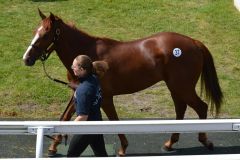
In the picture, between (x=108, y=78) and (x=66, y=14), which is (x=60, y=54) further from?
(x=66, y=14)

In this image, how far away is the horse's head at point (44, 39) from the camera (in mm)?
7176

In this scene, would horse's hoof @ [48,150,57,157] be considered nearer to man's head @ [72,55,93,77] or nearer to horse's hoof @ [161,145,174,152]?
horse's hoof @ [161,145,174,152]

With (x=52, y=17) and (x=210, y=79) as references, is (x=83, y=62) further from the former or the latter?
(x=210, y=79)

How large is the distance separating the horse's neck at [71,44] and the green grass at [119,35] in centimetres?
217

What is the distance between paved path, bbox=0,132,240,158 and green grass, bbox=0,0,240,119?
119cm

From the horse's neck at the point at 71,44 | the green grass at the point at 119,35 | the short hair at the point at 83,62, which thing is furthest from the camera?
the green grass at the point at 119,35

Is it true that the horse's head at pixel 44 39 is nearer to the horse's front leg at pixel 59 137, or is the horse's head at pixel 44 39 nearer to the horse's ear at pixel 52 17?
the horse's ear at pixel 52 17

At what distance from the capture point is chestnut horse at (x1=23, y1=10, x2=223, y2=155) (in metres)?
7.29

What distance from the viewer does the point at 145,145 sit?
778cm

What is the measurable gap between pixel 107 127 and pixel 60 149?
3775mm

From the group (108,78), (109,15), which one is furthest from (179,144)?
(109,15)

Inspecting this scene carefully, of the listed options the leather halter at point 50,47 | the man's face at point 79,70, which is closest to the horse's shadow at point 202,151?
the leather halter at point 50,47

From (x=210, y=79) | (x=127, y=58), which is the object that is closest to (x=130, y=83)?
(x=127, y=58)

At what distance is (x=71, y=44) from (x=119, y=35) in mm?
6547
